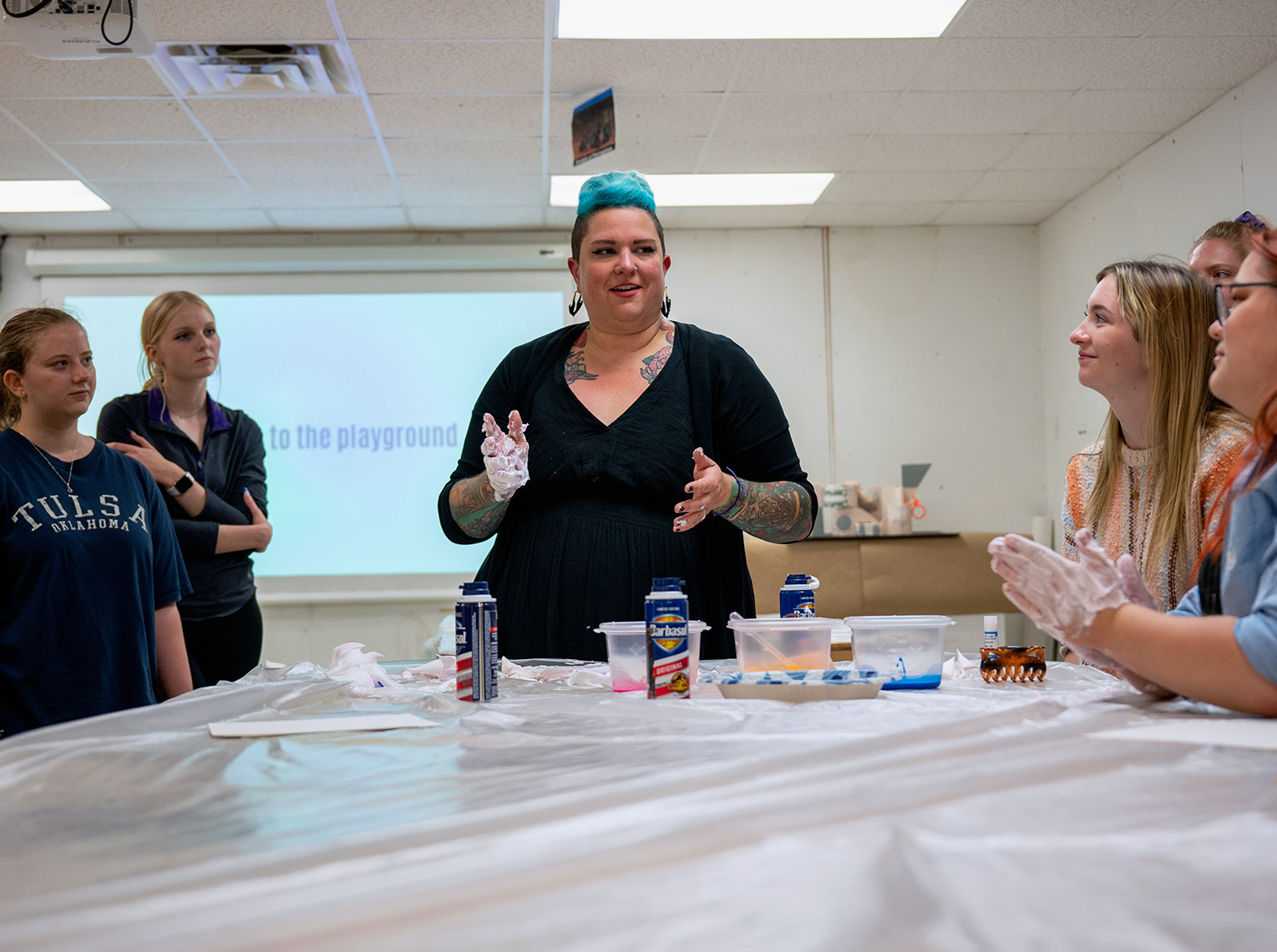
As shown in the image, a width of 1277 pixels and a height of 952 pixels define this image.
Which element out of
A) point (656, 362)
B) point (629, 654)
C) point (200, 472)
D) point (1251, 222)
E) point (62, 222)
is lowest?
point (629, 654)

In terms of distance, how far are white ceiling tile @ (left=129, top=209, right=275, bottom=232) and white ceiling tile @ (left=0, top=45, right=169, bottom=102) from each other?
52.7 inches

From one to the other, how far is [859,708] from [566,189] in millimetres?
4119

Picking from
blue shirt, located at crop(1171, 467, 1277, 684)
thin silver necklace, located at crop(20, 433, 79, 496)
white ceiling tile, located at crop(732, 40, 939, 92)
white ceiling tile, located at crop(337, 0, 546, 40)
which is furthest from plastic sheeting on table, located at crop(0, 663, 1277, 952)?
white ceiling tile, located at crop(732, 40, 939, 92)

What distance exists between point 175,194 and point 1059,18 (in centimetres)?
396

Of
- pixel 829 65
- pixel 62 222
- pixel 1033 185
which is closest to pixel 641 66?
pixel 829 65

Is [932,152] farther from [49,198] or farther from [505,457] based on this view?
[49,198]

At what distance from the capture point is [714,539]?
1.93m

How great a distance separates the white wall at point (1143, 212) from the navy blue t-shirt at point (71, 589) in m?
3.88

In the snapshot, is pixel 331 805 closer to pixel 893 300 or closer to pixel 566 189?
pixel 566 189

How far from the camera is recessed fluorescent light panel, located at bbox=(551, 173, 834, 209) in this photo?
4.82 meters

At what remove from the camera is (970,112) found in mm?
4098

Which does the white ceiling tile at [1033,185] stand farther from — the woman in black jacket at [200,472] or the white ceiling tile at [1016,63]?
the woman in black jacket at [200,472]

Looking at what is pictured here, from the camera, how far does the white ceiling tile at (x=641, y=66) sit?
3.51 metres

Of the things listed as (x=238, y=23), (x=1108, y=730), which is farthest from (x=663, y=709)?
(x=238, y=23)
